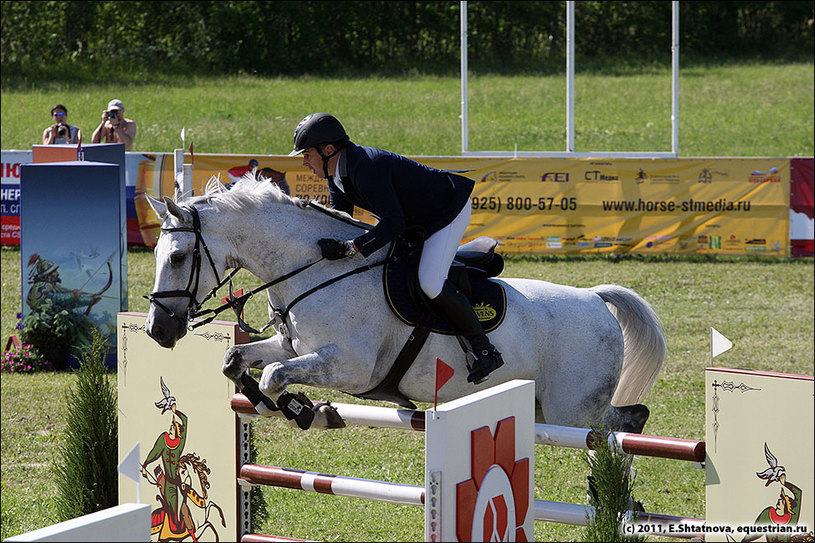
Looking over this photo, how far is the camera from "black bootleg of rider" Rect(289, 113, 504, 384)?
4426 mm

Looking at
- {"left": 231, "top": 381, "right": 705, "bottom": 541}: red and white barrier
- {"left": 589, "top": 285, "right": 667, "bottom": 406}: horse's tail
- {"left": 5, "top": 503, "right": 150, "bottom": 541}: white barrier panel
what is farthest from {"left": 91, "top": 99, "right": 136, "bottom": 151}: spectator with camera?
{"left": 5, "top": 503, "right": 150, "bottom": 541}: white barrier panel

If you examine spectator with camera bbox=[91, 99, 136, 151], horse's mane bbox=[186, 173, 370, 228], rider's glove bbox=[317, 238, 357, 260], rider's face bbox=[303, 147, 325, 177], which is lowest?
rider's glove bbox=[317, 238, 357, 260]

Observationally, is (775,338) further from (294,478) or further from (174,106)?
(174,106)

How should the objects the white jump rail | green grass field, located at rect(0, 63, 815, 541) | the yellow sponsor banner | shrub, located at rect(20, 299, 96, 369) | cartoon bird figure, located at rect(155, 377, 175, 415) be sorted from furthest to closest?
the yellow sponsor banner, shrub, located at rect(20, 299, 96, 369), green grass field, located at rect(0, 63, 815, 541), cartoon bird figure, located at rect(155, 377, 175, 415), the white jump rail

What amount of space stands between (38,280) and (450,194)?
232 inches

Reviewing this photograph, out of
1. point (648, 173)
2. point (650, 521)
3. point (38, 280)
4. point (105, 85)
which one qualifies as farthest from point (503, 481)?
point (105, 85)

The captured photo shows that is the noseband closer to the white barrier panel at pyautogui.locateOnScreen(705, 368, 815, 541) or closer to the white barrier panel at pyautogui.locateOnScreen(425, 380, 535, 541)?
the white barrier panel at pyautogui.locateOnScreen(425, 380, 535, 541)

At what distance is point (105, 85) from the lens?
24.9m

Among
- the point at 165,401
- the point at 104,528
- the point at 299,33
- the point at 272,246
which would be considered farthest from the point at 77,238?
the point at 299,33

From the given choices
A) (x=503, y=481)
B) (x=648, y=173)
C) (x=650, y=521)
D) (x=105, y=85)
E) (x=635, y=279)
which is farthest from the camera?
(x=105, y=85)

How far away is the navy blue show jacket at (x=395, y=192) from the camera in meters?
4.41

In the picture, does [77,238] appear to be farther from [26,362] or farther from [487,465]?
[487,465]

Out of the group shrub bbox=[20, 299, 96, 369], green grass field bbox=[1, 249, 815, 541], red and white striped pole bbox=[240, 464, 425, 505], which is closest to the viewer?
red and white striped pole bbox=[240, 464, 425, 505]

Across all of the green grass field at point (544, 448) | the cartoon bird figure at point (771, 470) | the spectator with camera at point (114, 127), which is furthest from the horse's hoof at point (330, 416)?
the spectator with camera at point (114, 127)
